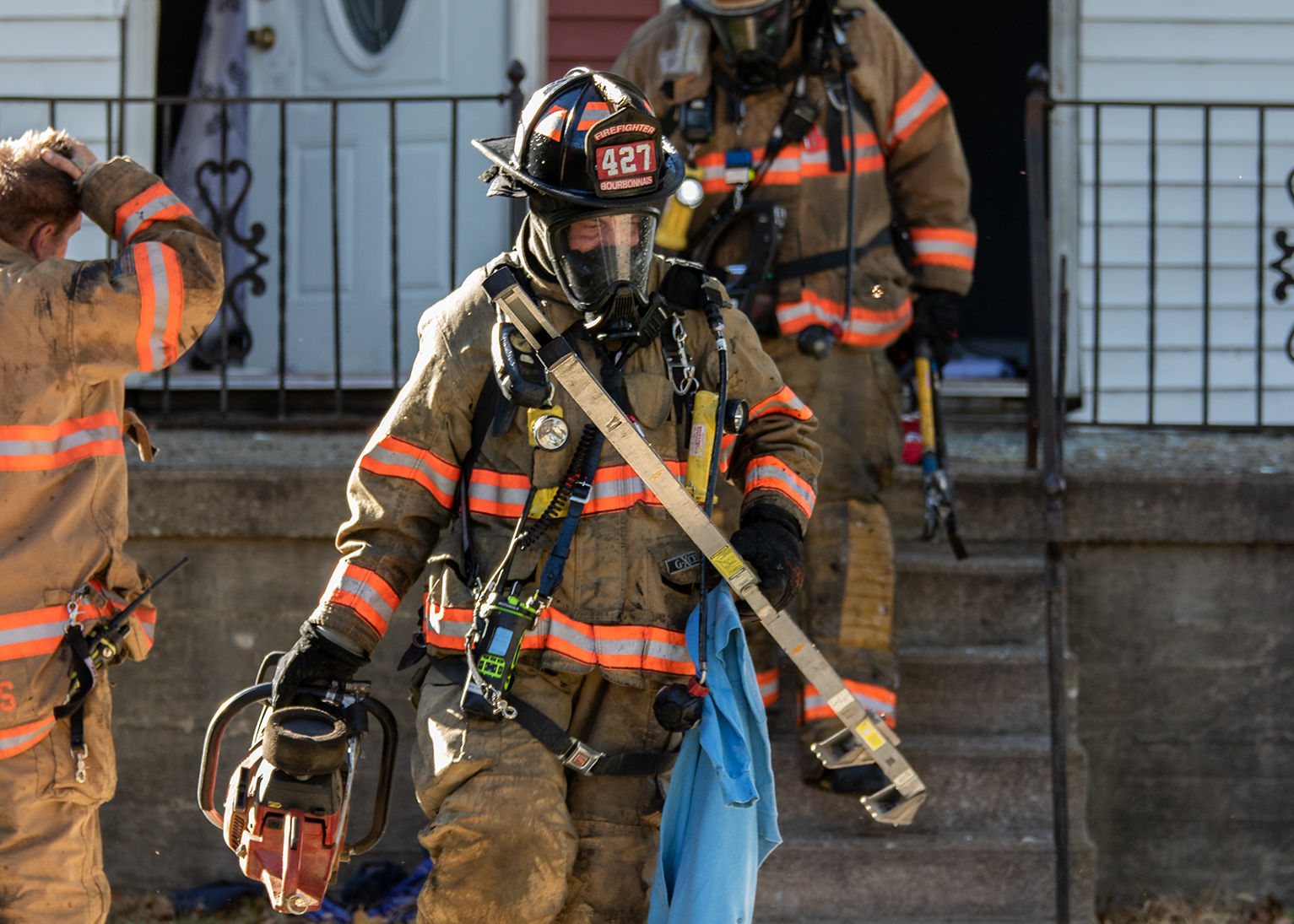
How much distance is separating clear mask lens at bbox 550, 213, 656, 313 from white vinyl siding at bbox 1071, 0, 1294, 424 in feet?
13.0

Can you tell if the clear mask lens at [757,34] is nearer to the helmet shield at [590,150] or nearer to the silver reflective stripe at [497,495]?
the helmet shield at [590,150]

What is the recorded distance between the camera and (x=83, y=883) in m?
3.13

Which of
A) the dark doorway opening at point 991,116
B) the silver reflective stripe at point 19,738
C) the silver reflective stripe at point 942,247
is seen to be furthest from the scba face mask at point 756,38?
the dark doorway opening at point 991,116

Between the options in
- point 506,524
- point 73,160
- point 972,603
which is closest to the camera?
point 506,524

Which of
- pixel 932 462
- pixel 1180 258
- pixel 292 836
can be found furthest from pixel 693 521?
pixel 1180 258

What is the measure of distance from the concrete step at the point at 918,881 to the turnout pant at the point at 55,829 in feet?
6.17

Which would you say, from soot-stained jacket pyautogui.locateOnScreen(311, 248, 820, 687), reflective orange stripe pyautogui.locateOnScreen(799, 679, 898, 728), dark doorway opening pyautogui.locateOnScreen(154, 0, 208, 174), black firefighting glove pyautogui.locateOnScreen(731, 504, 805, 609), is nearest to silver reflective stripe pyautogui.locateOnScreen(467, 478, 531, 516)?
soot-stained jacket pyautogui.locateOnScreen(311, 248, 820, 687)

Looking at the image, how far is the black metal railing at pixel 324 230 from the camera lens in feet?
20.7

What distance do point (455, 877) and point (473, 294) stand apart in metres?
1.17

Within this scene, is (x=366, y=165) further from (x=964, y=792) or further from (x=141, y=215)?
(x=964, y=792)

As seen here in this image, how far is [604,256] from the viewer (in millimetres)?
2828

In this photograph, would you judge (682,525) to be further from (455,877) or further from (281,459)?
(281,459)

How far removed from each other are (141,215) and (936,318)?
2449mm

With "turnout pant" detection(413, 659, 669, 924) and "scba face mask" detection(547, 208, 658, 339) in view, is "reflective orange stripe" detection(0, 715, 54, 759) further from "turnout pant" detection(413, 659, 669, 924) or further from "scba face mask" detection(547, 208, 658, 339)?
"scba face mask" detection(547, 208, 658, 339)
